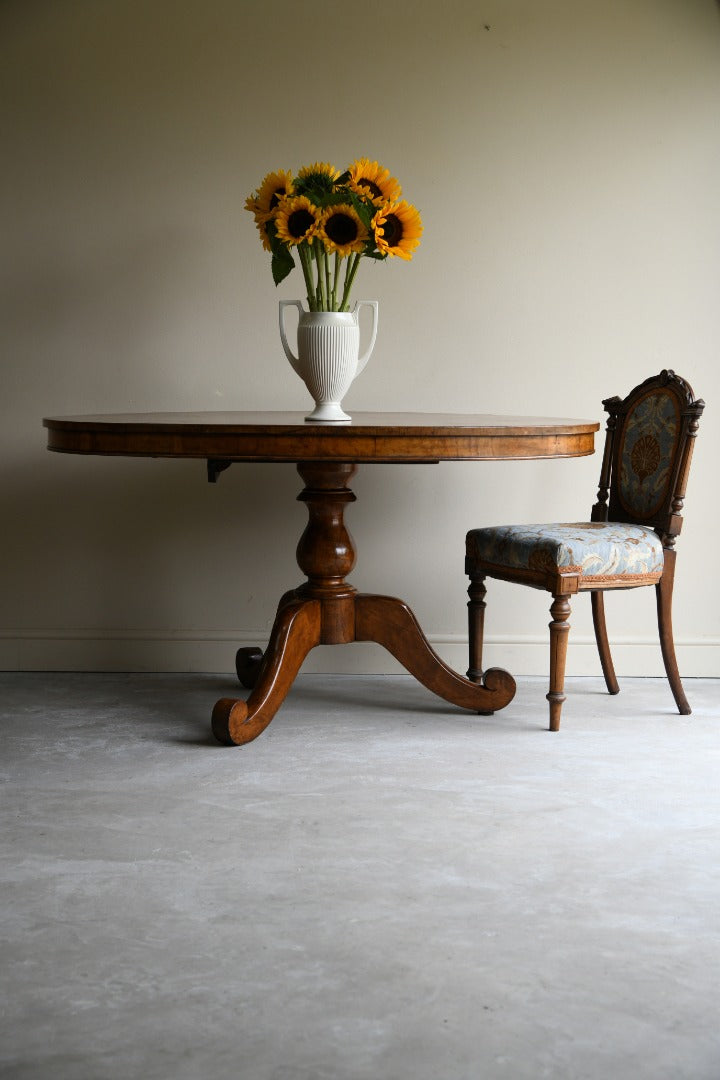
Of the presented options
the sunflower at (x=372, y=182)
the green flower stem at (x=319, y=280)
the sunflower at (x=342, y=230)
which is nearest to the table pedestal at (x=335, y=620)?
the green flower stem at (x=319, y=280)

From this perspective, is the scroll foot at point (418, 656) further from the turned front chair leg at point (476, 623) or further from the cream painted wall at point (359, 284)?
the cream painted wall at point (359, 284)

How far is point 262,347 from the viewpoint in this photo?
350 cm

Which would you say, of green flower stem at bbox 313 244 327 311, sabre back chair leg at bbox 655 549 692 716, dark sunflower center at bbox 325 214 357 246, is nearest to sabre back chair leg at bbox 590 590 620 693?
sabre back chair leg at bbox 655 549 692 716

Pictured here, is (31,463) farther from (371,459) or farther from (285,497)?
(371,459)

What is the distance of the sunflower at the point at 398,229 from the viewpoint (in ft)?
8.83

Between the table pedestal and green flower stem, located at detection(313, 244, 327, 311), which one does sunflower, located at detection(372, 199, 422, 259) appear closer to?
green flower stem, located at detection(313, 244, 327, 311)

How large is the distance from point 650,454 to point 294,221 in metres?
1.15

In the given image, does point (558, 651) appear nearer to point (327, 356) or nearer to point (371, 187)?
point (327, 356)

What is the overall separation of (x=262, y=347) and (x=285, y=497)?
452mm

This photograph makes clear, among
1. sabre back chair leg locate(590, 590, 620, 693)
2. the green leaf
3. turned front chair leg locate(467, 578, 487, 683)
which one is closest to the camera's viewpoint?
the green leaf

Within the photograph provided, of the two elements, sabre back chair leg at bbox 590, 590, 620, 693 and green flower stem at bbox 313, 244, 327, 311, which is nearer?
green flower stem at bbox 313, 244, 327, 311

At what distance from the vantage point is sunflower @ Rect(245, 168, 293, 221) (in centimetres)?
272

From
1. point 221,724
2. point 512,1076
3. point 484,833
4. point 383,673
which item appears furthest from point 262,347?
point 512,1076

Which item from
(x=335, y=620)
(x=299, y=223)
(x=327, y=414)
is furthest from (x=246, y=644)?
(x=299, y=223)
